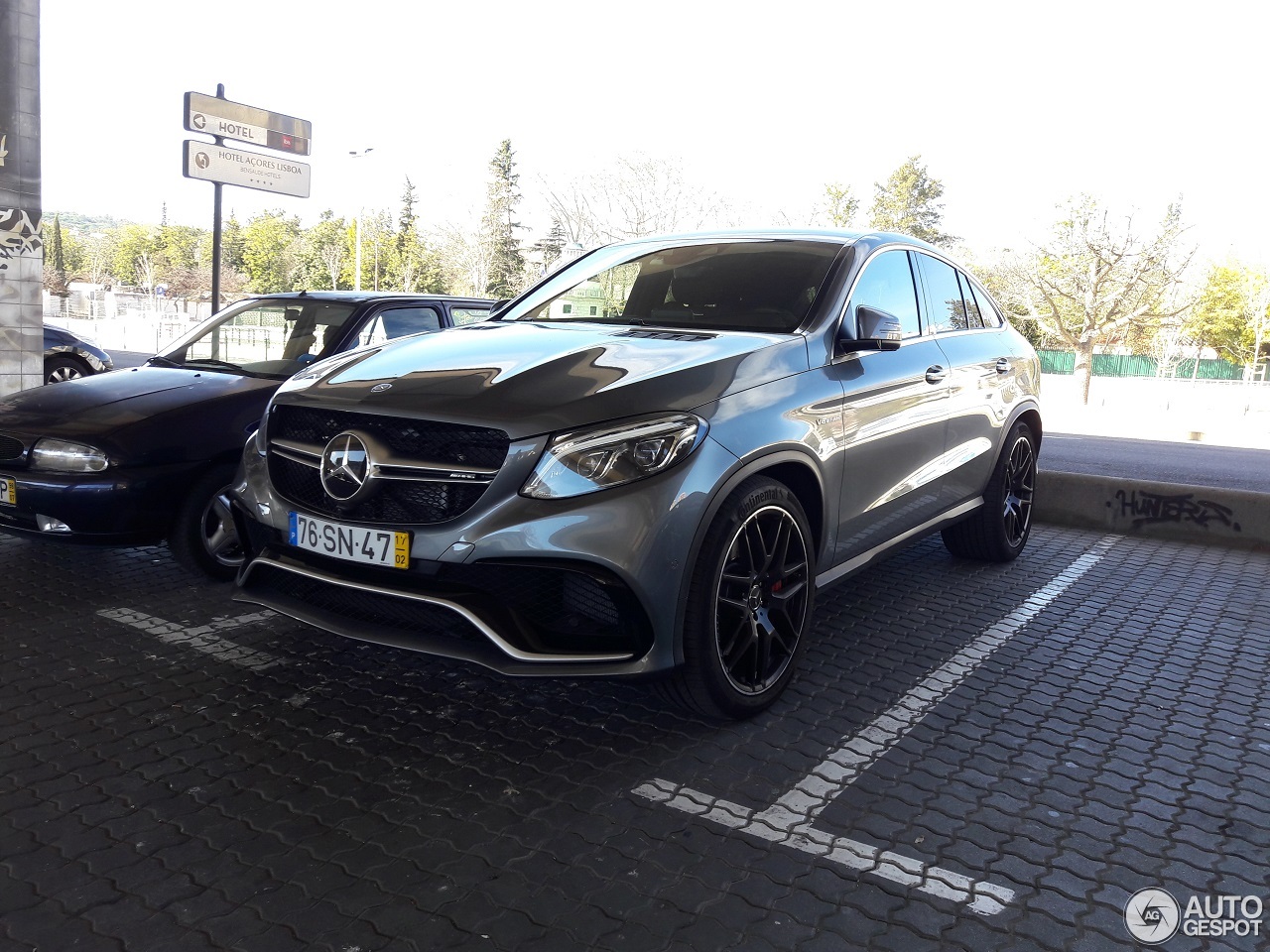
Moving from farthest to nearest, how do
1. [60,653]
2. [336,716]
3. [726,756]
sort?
[60,653] → [336,716] → [726,756]

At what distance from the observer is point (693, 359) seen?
11.2ft

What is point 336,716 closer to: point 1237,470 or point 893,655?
point 893,655

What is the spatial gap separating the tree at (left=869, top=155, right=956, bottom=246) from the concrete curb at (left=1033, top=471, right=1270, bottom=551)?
198 ft

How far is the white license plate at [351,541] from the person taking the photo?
3125mm

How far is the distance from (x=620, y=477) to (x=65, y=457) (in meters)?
3.18

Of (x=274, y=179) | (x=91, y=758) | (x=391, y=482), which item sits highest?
(x=274, y=179)

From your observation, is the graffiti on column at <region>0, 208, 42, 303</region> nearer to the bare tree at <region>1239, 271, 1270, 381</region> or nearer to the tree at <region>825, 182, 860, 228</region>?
the tree at <region>825, 182, 860, 228</region>

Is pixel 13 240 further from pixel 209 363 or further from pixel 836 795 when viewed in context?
pixel 836 795

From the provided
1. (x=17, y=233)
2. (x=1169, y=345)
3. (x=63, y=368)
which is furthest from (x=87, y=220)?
(x=17, y=233)

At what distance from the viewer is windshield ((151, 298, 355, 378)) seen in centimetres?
579

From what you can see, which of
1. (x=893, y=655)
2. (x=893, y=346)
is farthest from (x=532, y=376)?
(x=893, y=655)

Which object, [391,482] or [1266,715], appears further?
[1266,715]

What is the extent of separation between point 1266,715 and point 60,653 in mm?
4660

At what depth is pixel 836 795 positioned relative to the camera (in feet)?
9.96
